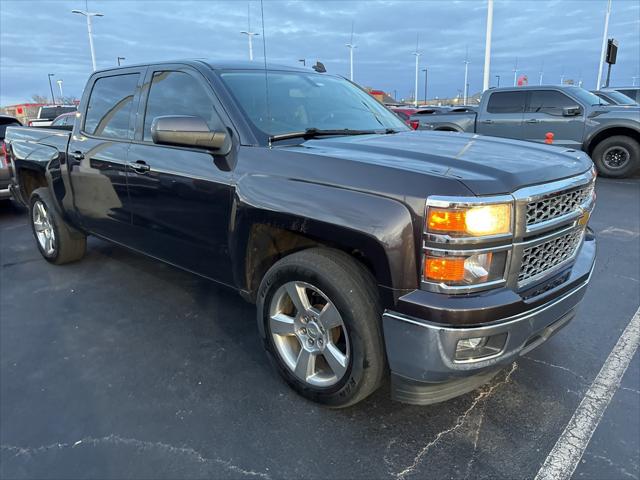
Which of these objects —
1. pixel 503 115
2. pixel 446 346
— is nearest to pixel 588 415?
pixel 446 346

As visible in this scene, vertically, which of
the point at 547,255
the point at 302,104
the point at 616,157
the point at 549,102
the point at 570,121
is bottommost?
the point at 616,157

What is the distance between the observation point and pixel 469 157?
2.37m

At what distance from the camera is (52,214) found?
16.0 feet

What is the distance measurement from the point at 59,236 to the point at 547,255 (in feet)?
15.0

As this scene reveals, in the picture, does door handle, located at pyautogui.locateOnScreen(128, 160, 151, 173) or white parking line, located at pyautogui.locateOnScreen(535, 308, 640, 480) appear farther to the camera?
door handle, located at pyautogui.locateOnScreen(128, 160, 151, 173)

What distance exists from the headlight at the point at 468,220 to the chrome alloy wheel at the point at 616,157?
977 cm

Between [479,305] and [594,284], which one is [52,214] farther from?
[594,284]

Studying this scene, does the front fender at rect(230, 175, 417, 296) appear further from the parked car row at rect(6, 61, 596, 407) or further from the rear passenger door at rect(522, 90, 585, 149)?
the rear passenger door at rect(522, 90, 585, 149)

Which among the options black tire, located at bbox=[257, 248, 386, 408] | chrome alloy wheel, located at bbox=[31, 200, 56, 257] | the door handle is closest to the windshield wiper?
black tire, located at bbox=[257, 248, 386, 408]

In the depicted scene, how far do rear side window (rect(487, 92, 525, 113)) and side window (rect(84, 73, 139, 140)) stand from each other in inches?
372

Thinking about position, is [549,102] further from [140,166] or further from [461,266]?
[461,266]

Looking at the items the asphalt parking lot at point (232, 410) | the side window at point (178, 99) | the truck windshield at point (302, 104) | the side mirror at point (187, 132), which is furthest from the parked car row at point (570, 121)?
the side mirror at point (187, 132)

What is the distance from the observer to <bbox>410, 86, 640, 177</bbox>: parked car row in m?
9.80

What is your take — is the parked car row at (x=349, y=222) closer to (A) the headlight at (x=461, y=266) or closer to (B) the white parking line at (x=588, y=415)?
(A) the headlight at (x=461, y=266)
